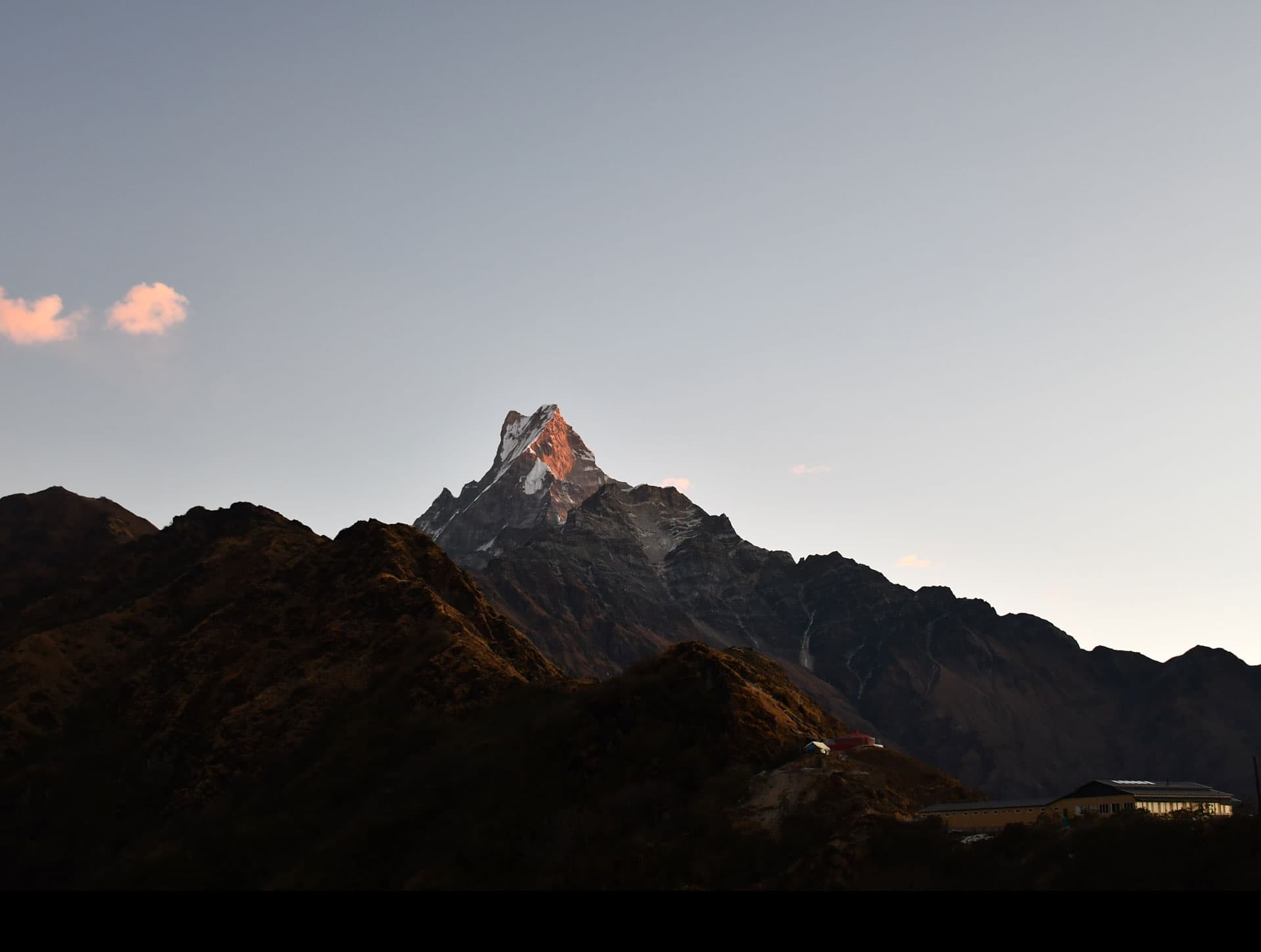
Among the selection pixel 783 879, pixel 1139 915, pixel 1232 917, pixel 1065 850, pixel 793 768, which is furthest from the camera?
pixel 793 768

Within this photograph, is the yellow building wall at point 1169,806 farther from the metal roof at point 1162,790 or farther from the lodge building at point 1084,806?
the metal roof at point 1162,790

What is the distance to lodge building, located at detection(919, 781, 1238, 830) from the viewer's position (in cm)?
14388

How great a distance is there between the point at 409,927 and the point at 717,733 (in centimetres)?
17549

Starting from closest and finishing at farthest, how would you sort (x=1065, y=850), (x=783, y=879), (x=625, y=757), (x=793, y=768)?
1. (x=1065, y=850)
2. (x=783, y=879)
3. (x=793, y=768)
4. (x=625, y=757)

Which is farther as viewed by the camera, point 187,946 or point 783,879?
point 783,879

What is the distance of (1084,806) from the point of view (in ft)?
475

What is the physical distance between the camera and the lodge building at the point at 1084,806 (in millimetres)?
143875

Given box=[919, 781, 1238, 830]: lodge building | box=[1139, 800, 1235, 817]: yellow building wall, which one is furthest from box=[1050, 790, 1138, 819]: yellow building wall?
box=[1139, 800, 1235, 817]: yellow building wall

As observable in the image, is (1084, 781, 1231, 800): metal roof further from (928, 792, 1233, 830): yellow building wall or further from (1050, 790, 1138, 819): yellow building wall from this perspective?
(1050, 790, 1138, 819): yellow building wall

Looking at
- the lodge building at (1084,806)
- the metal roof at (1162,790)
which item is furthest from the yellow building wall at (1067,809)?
the metal roof at (1162,790)

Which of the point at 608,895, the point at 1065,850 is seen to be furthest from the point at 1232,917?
the point at 1065,850

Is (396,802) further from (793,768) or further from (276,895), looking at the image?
(276,895)

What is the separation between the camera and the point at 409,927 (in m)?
17.2

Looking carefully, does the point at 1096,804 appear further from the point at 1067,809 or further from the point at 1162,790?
the point at 1162,790
